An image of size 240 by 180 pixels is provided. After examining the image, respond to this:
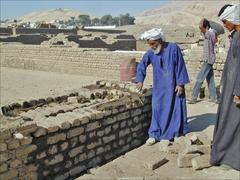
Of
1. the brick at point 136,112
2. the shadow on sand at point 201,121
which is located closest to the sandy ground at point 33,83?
the shadow on sand at point 201,121

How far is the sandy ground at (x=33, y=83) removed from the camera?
37.8 ft

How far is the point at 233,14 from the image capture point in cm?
425

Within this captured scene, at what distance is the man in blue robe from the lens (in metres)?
5.50

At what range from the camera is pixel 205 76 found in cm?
808

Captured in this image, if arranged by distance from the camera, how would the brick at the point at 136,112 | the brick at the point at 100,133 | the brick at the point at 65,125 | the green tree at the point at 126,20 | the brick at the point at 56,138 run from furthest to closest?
the green tree at the point at 126,20 < the brick at the point at 136,112 < the brick at the point at 100,133 < the brick at the point at 65,125 < the brick at the point at 56,138

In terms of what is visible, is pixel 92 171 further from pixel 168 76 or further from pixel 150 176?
pixel 168 76

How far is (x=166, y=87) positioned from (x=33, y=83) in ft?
29.0

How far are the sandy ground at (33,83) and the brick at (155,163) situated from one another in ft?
20.4

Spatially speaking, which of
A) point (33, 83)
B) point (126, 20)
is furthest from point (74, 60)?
point (126, 20)

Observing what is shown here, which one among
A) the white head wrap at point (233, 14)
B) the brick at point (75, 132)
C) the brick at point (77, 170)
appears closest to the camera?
the white head wrap at point (233, 14)

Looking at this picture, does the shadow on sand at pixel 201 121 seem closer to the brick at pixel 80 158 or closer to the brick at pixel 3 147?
the brick at pixel 80 158

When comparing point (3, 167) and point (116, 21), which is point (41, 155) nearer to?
point (3, 167)

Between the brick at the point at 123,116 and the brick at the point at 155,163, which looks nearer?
the brick at the point at 155,163

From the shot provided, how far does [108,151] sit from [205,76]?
3397mm
